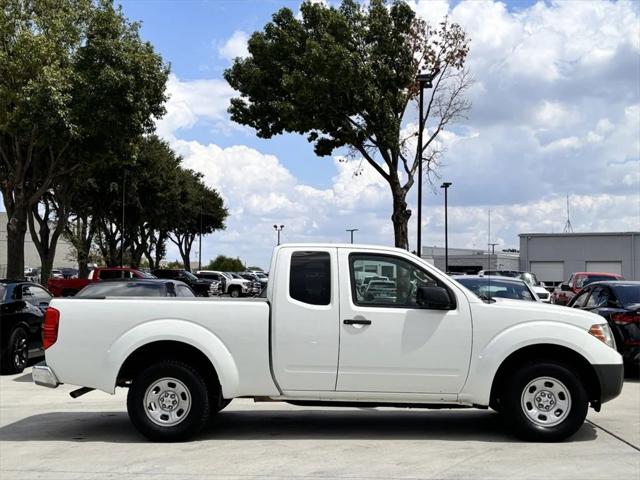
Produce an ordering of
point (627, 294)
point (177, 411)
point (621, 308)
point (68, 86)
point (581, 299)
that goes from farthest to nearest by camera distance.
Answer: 1. point (68, 86)
2. point (581, 299)
3. point (627, 294)
4. point (621, 308)
5. point (177, 411)

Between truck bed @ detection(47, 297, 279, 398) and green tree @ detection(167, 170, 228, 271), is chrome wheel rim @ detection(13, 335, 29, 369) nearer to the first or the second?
truck bed @ detection(47, 297, 279, 398)

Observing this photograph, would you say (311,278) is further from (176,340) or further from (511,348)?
(511,348)

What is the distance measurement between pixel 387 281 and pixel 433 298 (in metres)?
0.53

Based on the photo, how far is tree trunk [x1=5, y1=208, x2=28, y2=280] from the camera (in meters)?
25.8

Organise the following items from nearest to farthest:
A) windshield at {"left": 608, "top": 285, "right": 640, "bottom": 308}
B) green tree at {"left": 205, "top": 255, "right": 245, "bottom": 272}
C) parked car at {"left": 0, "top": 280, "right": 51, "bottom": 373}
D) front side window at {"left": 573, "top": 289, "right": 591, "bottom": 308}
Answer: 1. parked car at {"left": 0, "top": 280, "right": 51, "bottom": 373}
2. windshield at {"left": 608, "top": 285, "right": 640, "bottom": 308}
3. front side window at {"left": 573, "top": 289, "right": 591, "bottom": 308}
4. green tree at {"left": 205, "top": 255, "right": 245, "bottom": 272}

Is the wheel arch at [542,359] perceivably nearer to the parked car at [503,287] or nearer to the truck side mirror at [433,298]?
the truck side mirror at [433,298]

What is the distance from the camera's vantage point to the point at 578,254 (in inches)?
2274

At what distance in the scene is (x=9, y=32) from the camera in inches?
938

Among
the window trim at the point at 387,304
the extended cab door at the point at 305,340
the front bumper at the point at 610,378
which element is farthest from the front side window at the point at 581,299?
the extended cab door at the point at 305,340

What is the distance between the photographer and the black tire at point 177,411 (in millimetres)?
7199

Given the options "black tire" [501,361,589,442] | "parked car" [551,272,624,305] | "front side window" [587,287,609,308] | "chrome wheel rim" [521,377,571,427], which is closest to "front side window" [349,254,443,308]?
"black tire" [501,361,589,442]

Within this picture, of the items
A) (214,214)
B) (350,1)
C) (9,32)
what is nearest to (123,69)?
(9,32)

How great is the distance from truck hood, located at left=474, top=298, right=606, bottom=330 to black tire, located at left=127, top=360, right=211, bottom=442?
2.92m

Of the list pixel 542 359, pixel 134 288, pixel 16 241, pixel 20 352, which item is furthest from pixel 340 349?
pixel 16 241
